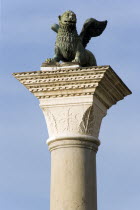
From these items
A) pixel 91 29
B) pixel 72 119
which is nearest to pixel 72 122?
pixel 72 119

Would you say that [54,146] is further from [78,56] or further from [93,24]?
[93,24]

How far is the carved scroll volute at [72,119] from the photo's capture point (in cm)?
1775

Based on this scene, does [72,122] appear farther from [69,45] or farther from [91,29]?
[91,29]

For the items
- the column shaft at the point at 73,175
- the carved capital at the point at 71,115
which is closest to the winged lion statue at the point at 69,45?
the carved capital at the point at 71,115

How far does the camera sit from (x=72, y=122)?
58.3 feet

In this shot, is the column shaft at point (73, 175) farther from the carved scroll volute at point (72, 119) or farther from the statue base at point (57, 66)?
the statue base at point (57, 66)

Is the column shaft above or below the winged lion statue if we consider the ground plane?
below

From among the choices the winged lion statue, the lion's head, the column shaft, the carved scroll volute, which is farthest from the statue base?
the column shaft

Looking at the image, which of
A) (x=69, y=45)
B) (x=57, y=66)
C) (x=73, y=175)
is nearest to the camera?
(x=73, y=175)

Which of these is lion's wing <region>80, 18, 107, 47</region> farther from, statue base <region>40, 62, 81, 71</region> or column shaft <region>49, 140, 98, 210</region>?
column shaft <region>49, 140, 98, 210</region>

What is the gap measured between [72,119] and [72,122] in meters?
0.06

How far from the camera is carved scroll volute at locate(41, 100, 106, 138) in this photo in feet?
58.2

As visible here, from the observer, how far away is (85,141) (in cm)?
1769

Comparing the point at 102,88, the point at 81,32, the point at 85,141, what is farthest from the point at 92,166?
the point at 81,32
